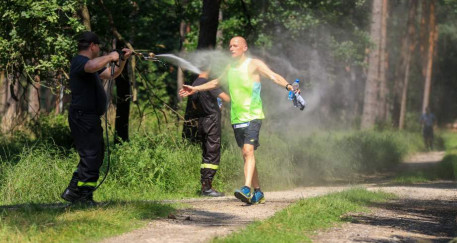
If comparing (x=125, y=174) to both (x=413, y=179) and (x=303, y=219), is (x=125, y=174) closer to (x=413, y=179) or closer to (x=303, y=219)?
(x=303, y=219)

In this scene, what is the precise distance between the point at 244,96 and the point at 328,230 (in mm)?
2651

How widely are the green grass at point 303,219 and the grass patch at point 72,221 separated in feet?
3.64

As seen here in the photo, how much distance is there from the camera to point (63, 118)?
17.5 m

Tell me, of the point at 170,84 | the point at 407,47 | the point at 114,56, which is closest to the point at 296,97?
the point at 114,56

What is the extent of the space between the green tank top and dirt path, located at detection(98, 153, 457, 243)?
3.60 feet

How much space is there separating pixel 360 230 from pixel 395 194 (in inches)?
172

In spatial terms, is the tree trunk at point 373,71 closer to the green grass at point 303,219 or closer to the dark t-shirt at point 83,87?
the green grass at point 303,219

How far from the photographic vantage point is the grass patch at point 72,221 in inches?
253

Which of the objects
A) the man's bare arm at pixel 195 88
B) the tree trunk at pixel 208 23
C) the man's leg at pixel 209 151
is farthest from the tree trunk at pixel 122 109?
the man's bare arm at pixel 195 88

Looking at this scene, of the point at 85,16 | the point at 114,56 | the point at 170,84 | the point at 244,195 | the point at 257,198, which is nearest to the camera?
the point at 114,56

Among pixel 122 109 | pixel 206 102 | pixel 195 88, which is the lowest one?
pixel 122 109

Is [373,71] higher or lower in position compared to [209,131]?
higher

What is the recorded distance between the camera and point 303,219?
779 cm

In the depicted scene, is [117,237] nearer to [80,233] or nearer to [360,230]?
[80,233]
